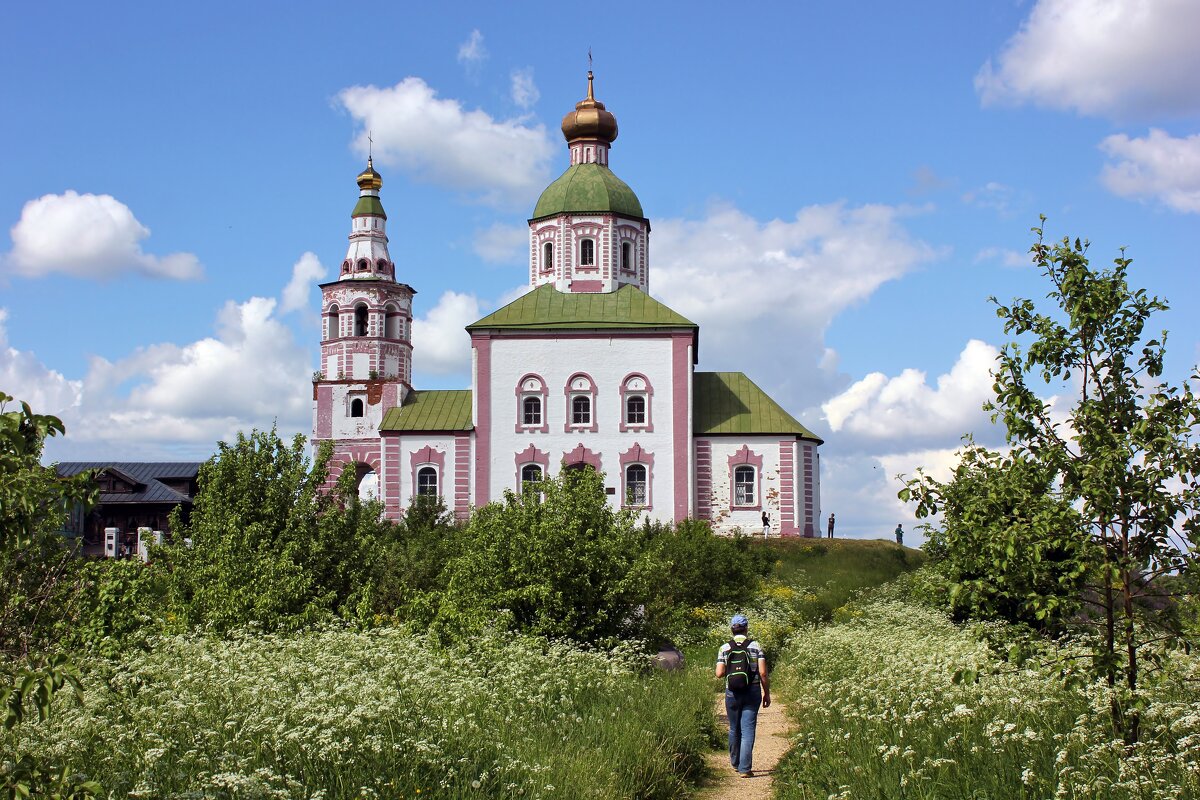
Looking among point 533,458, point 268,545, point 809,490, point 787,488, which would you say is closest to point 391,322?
point 533,458

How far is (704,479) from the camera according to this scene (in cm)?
4381

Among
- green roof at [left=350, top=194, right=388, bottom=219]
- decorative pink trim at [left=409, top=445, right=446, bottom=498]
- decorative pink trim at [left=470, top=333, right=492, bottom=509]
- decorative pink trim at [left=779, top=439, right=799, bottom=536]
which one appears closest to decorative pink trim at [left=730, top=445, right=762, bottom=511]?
decorative pink trim at [left=779, top=439, right=799, bottom=536]

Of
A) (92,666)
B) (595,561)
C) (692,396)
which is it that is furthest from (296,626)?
(692,396)

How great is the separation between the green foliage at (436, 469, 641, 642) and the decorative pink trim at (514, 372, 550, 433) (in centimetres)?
2721

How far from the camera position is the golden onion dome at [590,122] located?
49188 millimetres

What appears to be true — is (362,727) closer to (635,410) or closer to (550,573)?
(550,573)

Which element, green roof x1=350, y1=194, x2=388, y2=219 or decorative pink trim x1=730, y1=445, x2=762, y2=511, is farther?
green roof x1=350, y1=194, x2=388, y2=219

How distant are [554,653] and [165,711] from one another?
5.08 meters

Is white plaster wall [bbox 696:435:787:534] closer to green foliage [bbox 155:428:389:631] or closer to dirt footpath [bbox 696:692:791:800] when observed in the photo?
green foliage [bbox 155:428:389:631]

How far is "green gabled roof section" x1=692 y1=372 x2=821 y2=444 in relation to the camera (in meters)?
44.2

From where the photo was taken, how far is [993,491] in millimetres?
8586

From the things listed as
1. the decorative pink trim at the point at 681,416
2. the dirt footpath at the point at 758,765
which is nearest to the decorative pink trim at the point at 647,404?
the decorative pink trim at the point at 681,416

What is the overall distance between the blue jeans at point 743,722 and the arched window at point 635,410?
3189 cm

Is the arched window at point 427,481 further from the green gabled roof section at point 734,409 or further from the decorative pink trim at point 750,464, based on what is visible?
the decorative pink trim at point 750,464
